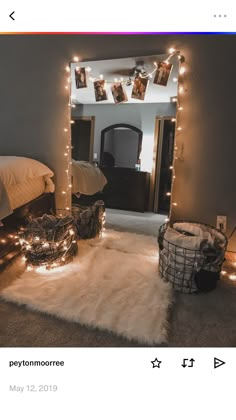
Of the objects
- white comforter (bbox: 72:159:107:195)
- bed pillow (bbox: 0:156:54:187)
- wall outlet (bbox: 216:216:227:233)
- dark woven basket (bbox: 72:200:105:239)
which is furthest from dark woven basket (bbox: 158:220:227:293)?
bed pillow (bbox: 0:156:54:187)

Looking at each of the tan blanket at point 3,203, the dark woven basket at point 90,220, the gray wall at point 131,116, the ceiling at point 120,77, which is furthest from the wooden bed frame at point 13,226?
the ceiling at point 120,77

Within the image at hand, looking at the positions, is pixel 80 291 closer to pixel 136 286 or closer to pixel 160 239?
pixel 136 286

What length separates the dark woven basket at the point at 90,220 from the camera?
6.89 ft

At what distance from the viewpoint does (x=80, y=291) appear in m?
1.41

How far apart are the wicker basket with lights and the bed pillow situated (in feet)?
1.08

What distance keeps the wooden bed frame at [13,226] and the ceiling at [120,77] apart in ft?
3.13

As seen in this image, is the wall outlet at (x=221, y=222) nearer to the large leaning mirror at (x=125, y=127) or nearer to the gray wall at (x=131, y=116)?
the large leaning mirror at (x=125, y=127)

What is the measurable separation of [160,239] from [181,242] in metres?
0.26

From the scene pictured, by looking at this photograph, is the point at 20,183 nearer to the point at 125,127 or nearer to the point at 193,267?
the point at 125,127

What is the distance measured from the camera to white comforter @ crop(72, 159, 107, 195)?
7.27 ft

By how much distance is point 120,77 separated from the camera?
1963 millimetres

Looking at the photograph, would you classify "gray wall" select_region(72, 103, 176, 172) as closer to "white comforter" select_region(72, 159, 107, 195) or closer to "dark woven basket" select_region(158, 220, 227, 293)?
"white comforter" select_region(72, 159, 107, 195)

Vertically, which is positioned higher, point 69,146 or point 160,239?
point 69,146
